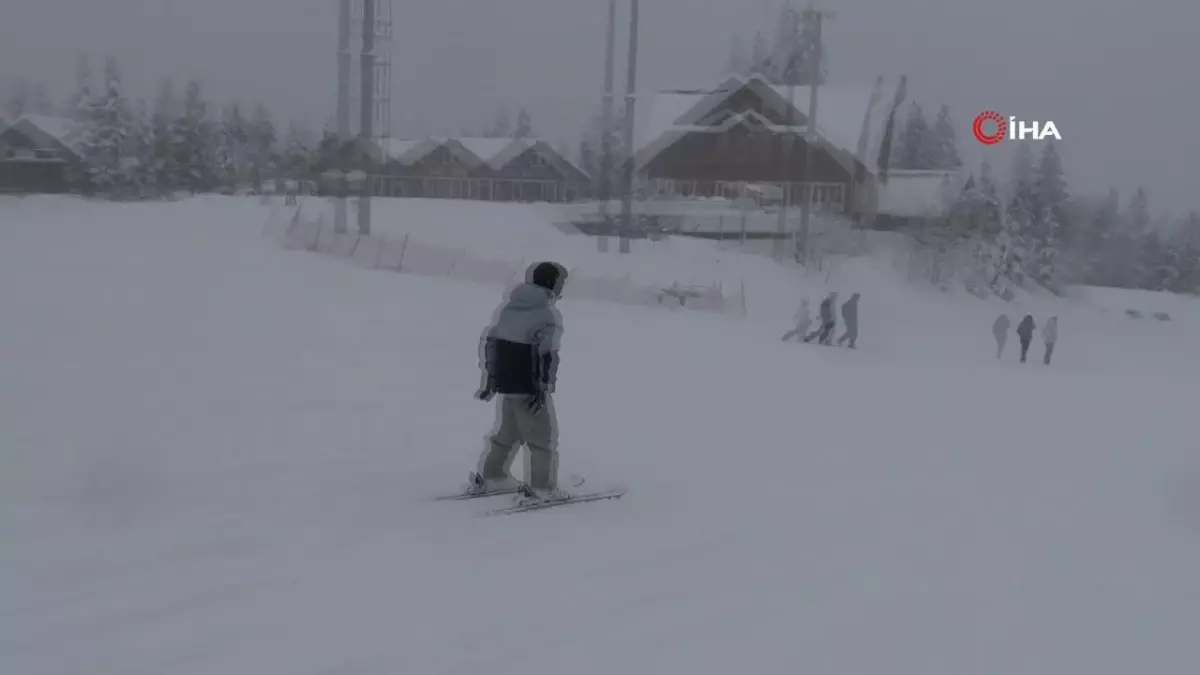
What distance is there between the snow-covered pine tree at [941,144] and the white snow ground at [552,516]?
2513cm

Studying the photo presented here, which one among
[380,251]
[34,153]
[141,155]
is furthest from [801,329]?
[141,155]

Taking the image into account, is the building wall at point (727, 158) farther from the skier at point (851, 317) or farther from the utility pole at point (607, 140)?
the skier at point (851, 317)

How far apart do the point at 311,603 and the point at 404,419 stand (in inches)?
200

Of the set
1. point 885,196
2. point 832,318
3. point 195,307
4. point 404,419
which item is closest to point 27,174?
point 195,307

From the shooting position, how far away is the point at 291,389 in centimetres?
1066

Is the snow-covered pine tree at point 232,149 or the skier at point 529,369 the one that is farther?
the snow-covered pine tree at point 232,149

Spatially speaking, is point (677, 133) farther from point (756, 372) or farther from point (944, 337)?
point (756, 372)

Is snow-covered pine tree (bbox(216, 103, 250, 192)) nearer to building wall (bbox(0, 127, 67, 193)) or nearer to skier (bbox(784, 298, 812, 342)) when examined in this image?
building wall (bbox(0, 127, 67, 193))

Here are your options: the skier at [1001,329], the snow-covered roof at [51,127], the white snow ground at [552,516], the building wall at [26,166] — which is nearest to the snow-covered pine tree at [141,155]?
the snow-covered roof at [51,127]

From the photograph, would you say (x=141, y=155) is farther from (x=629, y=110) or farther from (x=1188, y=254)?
(x=1188, y=254)

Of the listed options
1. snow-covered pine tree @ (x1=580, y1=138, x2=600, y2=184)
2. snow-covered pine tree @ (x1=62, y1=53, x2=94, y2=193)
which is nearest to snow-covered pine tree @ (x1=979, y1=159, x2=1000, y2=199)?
snow-covered pine tree @ (x1=580, y1=138, x2=600, y2=184)

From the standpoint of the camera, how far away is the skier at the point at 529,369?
6273 millimetres

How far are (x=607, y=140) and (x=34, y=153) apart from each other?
1897 centimetres

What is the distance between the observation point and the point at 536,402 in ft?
20.9
